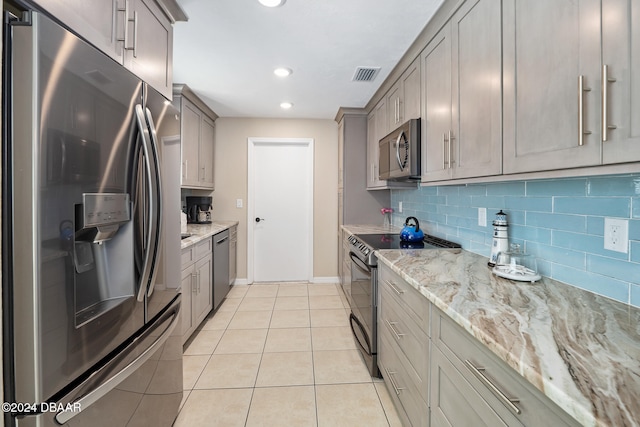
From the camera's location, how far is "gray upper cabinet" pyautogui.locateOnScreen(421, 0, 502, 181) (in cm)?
126

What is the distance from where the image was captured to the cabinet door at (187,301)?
221cm

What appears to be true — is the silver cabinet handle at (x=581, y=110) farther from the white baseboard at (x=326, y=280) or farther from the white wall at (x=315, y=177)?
the white baseboard at (x=326, y=280)

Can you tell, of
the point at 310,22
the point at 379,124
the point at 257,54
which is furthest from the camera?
the point at 379,124

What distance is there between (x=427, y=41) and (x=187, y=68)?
205cm

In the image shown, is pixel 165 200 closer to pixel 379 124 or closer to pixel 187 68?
pixel 187 68

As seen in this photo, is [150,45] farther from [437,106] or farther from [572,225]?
[572,225]

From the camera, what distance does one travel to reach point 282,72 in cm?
259

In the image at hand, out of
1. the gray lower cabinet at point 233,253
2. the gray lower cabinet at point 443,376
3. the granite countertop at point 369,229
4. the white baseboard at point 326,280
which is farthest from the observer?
the white baseboard at point 326,280

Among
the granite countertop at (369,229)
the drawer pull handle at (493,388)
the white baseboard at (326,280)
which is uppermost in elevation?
the granite countertop at (369,229)

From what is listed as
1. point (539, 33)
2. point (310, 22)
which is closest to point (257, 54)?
point (310, 22)

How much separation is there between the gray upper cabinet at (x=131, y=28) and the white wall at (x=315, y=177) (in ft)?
7.69

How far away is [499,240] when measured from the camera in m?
1.48

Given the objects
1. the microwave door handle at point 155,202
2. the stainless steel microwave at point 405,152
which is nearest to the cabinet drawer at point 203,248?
the microwave door handle at point 155,202

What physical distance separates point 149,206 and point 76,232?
35 cm
